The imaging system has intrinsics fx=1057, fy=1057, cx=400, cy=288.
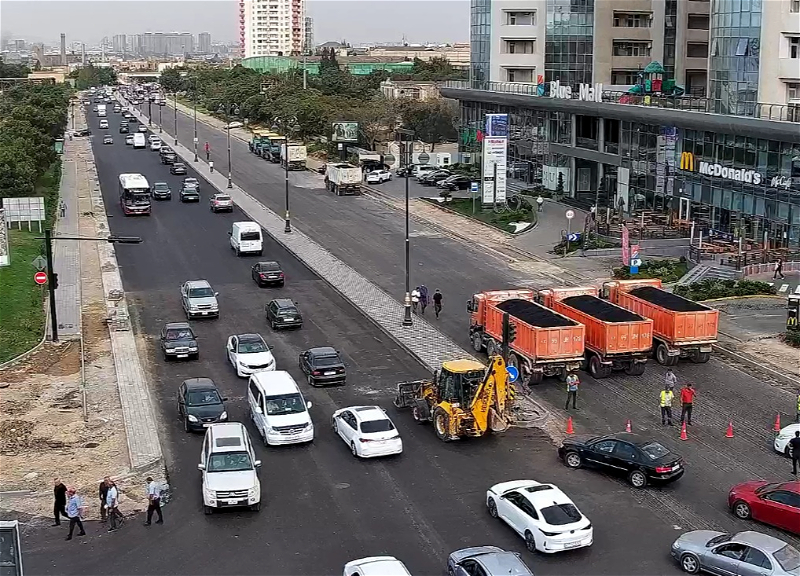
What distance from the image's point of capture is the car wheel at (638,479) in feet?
81.1

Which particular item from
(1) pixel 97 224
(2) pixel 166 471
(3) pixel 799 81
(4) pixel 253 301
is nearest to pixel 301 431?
(2) pixel 166 471

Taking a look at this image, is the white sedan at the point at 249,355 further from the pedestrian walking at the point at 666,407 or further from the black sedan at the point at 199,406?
the pedestrian walking at the point at 666,407

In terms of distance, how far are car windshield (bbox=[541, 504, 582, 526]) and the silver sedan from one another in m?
2.01

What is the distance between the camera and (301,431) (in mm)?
27531

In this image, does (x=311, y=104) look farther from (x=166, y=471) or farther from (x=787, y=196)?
(x=166, y=471)

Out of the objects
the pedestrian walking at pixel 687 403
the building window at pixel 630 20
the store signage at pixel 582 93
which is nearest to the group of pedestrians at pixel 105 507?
the pedestrian walking at pixel 687 403

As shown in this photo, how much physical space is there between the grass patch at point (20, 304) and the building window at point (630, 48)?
4717 cm

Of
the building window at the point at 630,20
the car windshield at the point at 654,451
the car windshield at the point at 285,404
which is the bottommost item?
the car windshield at the point at 654,451

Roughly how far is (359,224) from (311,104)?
56.5 metres

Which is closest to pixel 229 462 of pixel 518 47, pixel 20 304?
pixel 20 304

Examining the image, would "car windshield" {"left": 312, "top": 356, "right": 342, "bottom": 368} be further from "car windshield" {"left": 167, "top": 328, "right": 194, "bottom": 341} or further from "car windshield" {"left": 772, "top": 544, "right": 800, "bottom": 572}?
"car windshield" {"left": 772, "top": 544, "right": 800, "bottom": 572}

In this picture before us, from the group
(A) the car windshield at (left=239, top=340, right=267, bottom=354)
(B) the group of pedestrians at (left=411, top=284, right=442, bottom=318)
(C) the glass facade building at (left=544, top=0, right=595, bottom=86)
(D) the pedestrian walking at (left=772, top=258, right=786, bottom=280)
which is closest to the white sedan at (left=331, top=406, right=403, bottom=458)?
(A) the car windshield at (left=239, top=340, right=267, bottom=354)

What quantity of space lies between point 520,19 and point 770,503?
68.4 m

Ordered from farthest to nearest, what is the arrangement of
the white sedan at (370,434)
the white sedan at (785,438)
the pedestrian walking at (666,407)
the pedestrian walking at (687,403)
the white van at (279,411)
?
the pedestrian walking at (666,407) < the pedestrian walking at (687,403) < the white van at (279,411) < the white sedan at (785,438) < the white sedan at (370,434)
